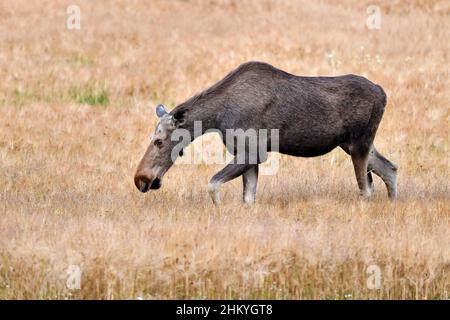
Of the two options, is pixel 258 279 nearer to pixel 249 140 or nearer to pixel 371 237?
pixel 371 237

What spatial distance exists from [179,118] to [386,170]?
9.78 feet

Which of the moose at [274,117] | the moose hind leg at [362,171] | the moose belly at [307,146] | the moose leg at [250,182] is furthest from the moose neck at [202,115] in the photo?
the moose hind leg at [362,171]

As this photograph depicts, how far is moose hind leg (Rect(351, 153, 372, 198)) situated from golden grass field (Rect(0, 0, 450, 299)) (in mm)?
247

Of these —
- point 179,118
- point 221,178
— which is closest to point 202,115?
point 179,118

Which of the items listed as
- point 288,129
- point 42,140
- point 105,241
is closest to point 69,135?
point 42,140

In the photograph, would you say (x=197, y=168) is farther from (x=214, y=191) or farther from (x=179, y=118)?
(x=214, y=191)

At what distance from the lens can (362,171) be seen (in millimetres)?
13008

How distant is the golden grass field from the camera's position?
9305 mm

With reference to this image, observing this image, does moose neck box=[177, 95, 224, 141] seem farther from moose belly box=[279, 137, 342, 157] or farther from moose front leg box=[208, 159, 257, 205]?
moose belly box=[279, 137, 342, 157]

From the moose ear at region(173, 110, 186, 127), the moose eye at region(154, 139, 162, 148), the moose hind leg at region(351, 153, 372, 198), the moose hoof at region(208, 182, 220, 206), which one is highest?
the moose ear at region(173, 110, 186, 127)

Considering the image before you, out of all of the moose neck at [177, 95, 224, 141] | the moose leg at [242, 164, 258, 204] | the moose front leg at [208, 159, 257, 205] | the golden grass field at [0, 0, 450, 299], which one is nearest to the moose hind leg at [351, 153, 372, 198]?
the golden grass field at [0, 0, 450, 299]

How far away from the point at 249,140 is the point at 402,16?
18885 millimetres

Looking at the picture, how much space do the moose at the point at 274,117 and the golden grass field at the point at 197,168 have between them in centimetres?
48

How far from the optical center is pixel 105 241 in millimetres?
9695
